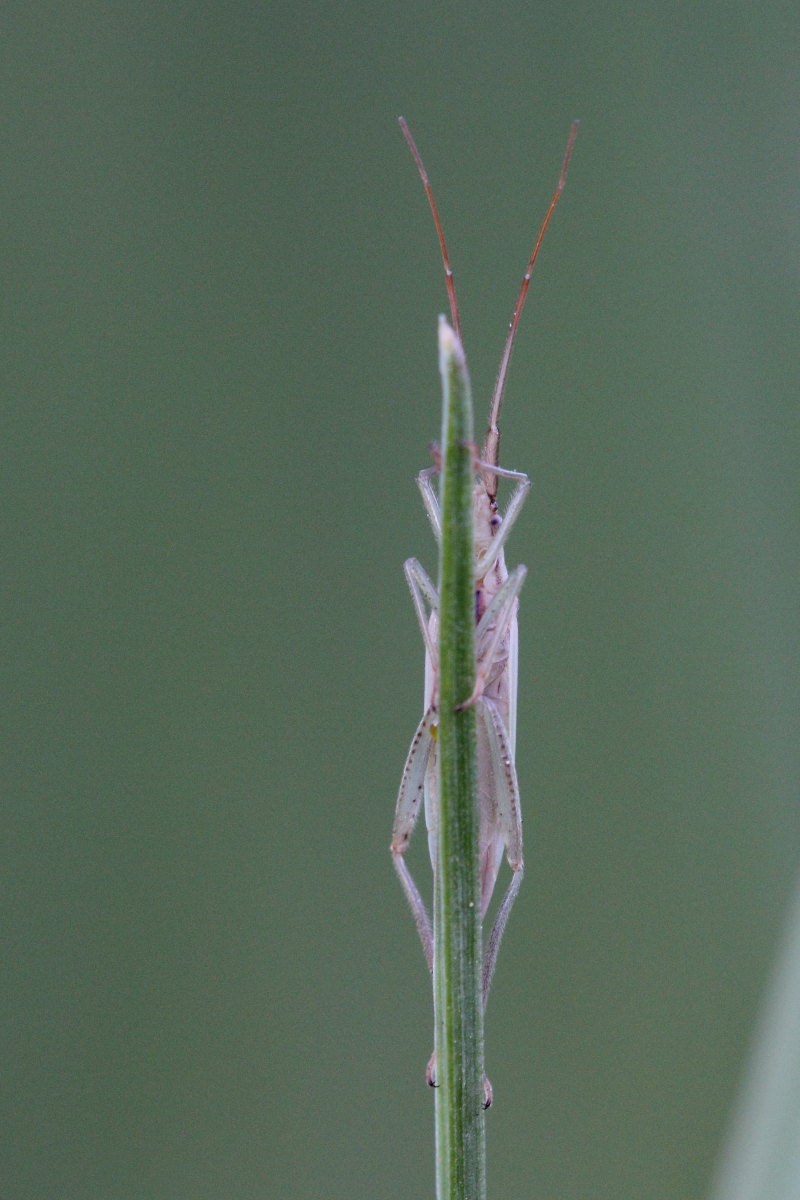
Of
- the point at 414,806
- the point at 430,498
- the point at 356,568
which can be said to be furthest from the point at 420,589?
the point at 356,568

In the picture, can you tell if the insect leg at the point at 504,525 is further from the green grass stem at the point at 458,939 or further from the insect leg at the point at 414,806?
the green grass stem at the point at 458,939

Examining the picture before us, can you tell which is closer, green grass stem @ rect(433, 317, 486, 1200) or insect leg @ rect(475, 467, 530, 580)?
green grass stem @ rect(433, 317, 486, 1200)

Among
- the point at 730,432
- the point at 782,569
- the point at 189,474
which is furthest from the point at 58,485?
the point at 782,569

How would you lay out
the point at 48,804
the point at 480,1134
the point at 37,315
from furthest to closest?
the point at 48,804, the point at 37,315, the point at 480,1134

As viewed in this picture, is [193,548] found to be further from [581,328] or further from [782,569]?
[782,569]

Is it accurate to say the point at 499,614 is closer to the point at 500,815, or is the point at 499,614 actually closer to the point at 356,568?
the point at 500,815

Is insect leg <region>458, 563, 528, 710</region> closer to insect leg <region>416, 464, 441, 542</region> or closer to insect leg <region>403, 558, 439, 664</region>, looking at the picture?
insect leg <region>403, 558, 439, 664</region>

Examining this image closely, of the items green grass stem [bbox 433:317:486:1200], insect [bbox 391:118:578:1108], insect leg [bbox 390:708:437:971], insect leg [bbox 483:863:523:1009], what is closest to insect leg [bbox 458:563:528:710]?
insect [bbox 391:118:578:1108]
